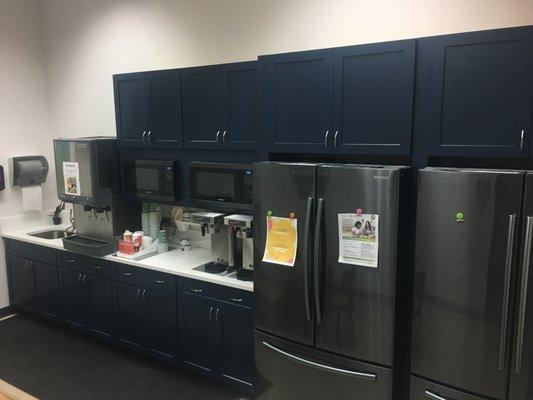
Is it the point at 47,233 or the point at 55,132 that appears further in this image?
the point at 55,132

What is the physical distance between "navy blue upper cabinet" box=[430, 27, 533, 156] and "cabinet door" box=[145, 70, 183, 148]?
1.91m

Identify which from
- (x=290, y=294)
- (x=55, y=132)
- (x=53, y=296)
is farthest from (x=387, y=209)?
(x=55, y=132)

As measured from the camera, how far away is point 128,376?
332 cm

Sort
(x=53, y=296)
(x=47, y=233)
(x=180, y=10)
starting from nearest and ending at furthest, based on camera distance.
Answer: (x=180, y=10) → (x=53, y=296) → (x=47, y=233)

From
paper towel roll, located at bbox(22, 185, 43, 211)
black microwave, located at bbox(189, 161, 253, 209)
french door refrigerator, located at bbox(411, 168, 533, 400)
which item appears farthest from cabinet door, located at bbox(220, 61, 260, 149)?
paper towel roll, located at bbox(22, 185, 43, 211)

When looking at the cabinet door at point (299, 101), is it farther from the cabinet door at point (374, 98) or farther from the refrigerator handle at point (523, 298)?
the refrigerator handle at point (523, 298)

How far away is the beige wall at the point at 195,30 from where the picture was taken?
258cm

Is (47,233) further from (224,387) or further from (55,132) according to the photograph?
(224,387)

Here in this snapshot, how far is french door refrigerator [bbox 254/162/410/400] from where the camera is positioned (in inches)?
84.3

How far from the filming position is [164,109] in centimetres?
334

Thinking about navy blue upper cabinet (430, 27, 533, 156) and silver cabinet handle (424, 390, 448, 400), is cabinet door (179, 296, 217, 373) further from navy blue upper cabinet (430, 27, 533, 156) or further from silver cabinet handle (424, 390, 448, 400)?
navy blue upper cabinet (430, 27, 533, 156)

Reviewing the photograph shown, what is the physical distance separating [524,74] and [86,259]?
11.2ft

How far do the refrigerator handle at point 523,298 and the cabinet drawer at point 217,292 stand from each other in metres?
1.52

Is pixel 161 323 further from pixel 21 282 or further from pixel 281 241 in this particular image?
pixel 21 282
